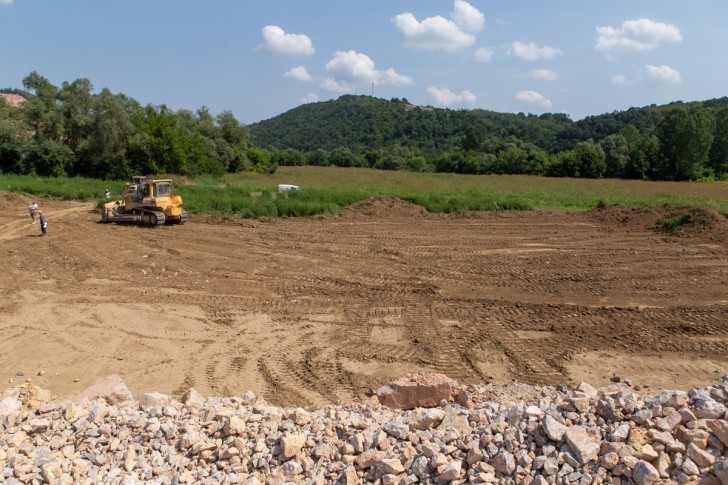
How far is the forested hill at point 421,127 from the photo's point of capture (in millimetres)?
105375

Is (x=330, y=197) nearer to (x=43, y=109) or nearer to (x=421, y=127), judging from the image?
(x=43, y=109)

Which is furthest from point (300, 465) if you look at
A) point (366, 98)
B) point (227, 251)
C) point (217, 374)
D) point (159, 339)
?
point (366, 98)

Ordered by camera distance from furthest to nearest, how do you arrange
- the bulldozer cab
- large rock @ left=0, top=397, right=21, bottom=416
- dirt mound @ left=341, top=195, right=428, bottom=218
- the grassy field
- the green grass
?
the green grass < dirt mound @ left=341, top=195, right=428, bottom=218 < the grassy field < the bulldozer cab < large rock @ left=0, top=397, right=21, bottom=416

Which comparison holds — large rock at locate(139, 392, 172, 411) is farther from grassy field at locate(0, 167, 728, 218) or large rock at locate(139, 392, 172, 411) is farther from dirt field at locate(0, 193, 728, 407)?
grassy field at locate(0, 167, 728, 218)

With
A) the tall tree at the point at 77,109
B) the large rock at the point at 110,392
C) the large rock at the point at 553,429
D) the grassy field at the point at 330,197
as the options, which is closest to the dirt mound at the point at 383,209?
the grassy field at the point at 330,197

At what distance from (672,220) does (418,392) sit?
1804 centimetres

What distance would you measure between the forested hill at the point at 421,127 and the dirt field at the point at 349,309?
79373 mm

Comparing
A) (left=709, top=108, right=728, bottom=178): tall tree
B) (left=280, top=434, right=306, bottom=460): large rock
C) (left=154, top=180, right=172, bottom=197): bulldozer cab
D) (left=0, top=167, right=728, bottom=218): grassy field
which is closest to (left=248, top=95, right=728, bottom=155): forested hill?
(left=709, top=108, right=728, bottom=178): tall tree

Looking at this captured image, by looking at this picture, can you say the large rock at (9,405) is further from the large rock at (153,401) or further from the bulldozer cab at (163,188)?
the bulldozer cab at (163,188)

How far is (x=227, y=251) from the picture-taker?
17156 millimetres

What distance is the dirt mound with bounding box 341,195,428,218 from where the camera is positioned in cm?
2573

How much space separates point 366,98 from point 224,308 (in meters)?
155

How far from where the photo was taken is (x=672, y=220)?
20.5 meters

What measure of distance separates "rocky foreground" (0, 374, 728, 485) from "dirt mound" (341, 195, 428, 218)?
1965cm
